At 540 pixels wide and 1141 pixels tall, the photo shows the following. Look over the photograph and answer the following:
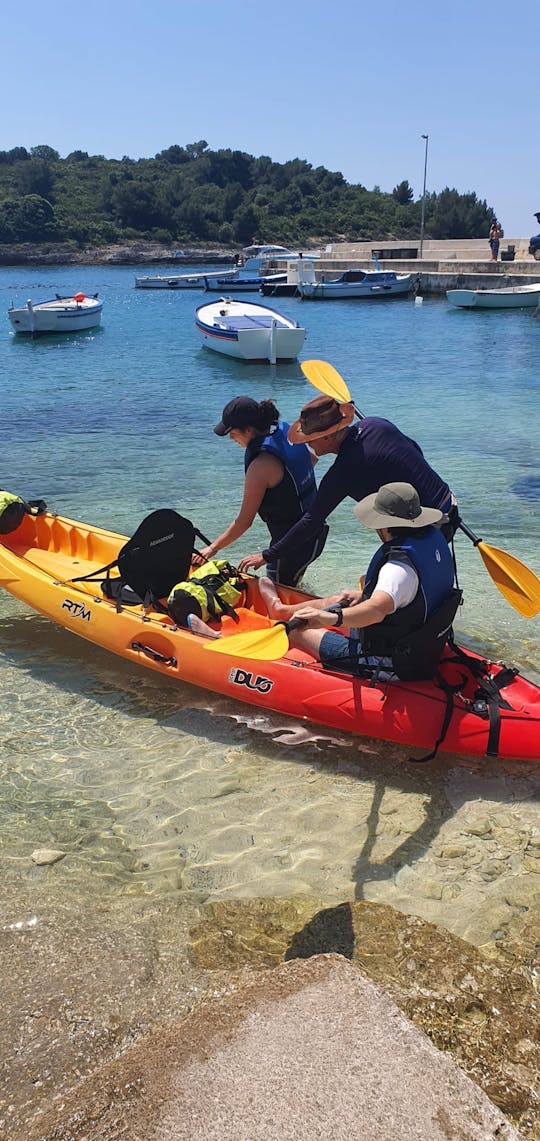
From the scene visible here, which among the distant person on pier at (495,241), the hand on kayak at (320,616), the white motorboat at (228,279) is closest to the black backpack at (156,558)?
the hand on kayak at (320,616)

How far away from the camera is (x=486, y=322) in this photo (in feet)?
116

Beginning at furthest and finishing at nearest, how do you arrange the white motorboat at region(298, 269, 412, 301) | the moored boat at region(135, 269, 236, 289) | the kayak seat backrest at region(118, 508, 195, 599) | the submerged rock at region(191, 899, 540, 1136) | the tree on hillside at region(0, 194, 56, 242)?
1. the tree on hillside at region(0, 194, 56, 242)
2. the moored boat at region(135, 269, 236, 289)
3. the white motorboat at region(298, 269, 412, 301)
4. the kayak seat backrest at region(118, 508, 195, 599)
5. the submerged rock at region(191, 899, 540, 1136)

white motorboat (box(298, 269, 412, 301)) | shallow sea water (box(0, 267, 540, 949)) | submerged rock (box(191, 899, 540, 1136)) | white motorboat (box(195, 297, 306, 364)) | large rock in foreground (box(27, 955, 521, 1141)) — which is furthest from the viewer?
white motorboat (box(298, 269, 412, 301))

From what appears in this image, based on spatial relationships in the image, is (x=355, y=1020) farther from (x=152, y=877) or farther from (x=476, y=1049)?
(x=152, y=877)

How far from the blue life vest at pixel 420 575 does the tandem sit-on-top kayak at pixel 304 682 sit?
45 centimetres

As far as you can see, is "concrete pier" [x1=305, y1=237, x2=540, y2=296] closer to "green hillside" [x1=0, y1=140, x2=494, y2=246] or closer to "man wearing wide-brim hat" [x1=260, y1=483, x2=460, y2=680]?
"man wearing wide-brim hat" [x1=260, y1=483, x2=460, y2=680]

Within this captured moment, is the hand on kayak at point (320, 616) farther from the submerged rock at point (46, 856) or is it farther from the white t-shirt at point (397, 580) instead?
the submerged rock at point (46, 856)

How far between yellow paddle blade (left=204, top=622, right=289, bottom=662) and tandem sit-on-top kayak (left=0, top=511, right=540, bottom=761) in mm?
→ 56

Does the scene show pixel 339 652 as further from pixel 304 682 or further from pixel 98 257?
pixel 98 257

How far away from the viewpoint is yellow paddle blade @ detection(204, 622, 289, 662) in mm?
4605

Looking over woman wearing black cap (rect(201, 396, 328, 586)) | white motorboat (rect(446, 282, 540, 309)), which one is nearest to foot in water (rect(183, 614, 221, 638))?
woman wearing black cap (rect(201, 396, 328, 586))

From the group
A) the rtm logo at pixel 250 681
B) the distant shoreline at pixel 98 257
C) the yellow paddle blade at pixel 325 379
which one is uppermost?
the distant shoreline at pixel 98 257

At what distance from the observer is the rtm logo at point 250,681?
5.11 m

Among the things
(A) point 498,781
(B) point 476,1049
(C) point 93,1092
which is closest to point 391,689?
(A) point 498,781
